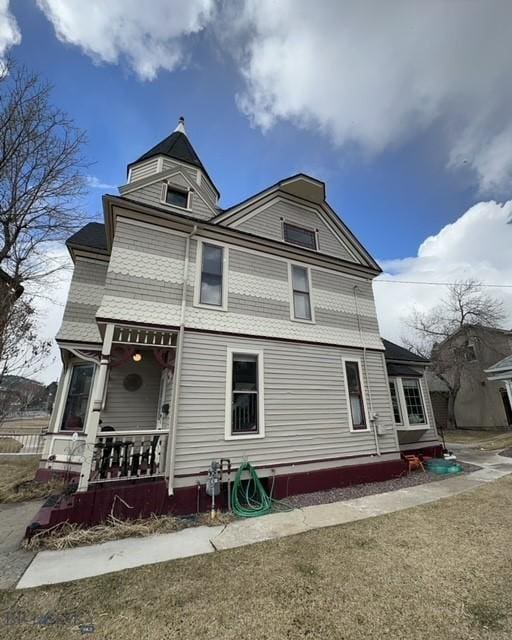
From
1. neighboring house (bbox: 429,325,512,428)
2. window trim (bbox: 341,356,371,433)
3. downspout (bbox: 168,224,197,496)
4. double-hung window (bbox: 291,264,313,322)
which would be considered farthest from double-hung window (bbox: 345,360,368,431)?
neighboring house (bbox: 429,325,512,428)

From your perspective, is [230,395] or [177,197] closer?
[230,395]

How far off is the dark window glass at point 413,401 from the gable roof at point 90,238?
38.0 feet

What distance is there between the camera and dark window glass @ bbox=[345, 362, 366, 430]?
321 inches

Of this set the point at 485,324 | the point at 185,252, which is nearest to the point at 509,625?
the point at 185,252

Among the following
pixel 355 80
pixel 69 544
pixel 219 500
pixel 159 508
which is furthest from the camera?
pixel 355 80

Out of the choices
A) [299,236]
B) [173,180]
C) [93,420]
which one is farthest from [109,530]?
[299,236]

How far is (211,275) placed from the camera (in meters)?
7.31

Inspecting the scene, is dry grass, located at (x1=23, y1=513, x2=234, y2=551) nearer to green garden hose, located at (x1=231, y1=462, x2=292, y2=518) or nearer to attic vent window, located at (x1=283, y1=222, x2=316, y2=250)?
green garden hose, located at (x1=231, y1=462, x2=292, y2=518)

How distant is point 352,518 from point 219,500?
2617 mm

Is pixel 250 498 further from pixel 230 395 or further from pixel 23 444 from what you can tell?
pixel 23 444

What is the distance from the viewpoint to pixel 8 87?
809 centimetres

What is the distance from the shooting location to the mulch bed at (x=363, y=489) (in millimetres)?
6328

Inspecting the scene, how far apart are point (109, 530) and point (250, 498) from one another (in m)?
2.81

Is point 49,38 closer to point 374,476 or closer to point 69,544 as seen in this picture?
point 69,544
